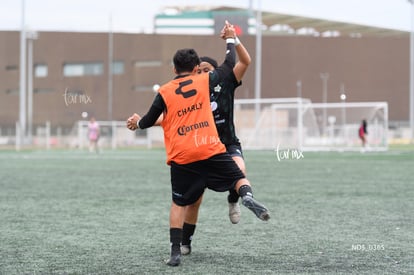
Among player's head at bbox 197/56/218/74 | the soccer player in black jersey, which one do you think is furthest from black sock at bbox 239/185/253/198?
player's head at bbox 197/56/218/74

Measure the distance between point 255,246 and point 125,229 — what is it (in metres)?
1.79

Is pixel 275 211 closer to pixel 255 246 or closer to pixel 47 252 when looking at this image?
pixel 255 246

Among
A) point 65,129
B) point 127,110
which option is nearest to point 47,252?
point 65,129

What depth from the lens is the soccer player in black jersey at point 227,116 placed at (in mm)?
5867

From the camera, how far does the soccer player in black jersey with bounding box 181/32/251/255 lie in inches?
231

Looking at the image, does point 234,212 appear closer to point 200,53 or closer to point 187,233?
point 187,233

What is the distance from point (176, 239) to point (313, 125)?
31944mm

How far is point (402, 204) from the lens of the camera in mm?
10383

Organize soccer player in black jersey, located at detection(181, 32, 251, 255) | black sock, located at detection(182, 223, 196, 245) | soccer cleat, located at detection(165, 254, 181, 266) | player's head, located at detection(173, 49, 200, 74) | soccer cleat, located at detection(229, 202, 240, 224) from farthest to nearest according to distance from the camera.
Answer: black sock, located at detection(182, 223, 196, 245) → soccer cleat, located at detection(229, 202, 240, 224) → soccer player in black jersey, located at detection(181, 32, 251, 255) → player's head, located at detection(173, 49, 200, 74) → soccer cleat, located at detection(165, 254, 181, 266)

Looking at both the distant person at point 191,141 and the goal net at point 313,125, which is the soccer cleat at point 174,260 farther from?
the goal net at point 313,125

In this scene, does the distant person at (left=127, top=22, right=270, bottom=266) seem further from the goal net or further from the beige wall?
the beige wall

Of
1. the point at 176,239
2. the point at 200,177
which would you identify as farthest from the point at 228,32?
the point at 176,239

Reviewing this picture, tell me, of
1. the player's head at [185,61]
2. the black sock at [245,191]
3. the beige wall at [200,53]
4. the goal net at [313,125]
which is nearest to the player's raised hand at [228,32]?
the player's head at [185,61]

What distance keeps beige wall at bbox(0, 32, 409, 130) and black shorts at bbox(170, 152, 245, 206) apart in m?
59.3
